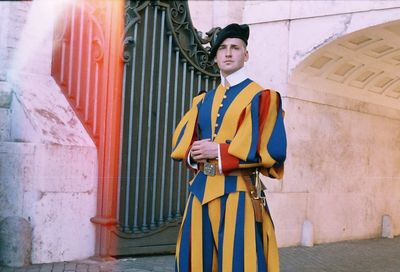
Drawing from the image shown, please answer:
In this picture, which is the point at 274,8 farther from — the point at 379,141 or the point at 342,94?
the point at 379,141

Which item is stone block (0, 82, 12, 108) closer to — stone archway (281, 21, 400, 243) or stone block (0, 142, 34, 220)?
stone block (0, 142, 34, 220)

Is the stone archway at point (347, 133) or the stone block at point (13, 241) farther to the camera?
the stone archway at point (347, 133)

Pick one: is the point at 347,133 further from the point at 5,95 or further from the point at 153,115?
the point at 5,95

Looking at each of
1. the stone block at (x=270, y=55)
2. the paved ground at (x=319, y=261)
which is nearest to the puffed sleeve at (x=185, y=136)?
the paved ground at (x=319, y=261)

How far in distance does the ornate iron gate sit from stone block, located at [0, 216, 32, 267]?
0.91 metres

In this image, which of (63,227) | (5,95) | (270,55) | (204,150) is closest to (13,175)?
(63,227)

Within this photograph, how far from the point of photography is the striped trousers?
2.75 metres

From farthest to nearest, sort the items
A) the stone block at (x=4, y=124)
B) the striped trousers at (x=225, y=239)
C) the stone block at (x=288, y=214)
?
Answer: the stone block at (x=288, y=214), the stone block at (x=4, y=124), the striped trousers at (x=225, y=239)

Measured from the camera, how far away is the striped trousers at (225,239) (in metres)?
2.75

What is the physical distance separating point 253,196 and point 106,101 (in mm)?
2833

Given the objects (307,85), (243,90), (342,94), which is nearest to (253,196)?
(243,90)

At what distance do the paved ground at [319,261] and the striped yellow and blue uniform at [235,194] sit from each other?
2221 mm

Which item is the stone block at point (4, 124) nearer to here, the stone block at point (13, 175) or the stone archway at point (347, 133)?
the stone block at point (13, 175)

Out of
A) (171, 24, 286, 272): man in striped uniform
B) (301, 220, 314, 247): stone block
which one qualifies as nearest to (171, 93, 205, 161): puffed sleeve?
(171, 24, 286, 272): man in striped uniform
